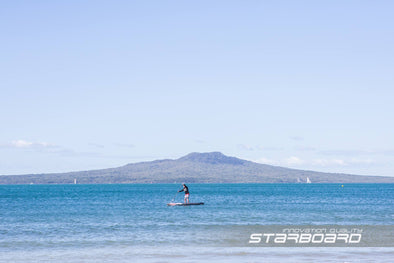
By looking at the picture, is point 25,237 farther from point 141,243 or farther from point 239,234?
point 239,234

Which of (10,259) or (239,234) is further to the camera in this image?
(239,234)

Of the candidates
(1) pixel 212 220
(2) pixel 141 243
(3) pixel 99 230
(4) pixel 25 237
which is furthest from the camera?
(1) pixel 212 220

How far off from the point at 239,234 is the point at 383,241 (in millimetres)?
9286

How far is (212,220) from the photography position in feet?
162

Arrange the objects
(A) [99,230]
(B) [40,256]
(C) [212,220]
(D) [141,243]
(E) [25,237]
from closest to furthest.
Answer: (B) [40,256]
(D) [141,243]
(E) [25,237]
(A) [99,230]
(C) [212,220]

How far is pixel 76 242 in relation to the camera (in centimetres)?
3309

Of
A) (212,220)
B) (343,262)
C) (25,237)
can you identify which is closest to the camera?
(343,262)

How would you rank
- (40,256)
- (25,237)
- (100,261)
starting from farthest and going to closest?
(25,237) → (40,256) → (100,261)

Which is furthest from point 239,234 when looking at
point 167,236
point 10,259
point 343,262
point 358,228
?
point 10,259

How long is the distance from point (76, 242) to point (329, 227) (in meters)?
19.4

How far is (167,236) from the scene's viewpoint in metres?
36.0

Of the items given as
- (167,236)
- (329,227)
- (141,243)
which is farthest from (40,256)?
(329,227)

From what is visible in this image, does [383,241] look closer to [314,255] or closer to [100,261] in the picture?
[314,255]

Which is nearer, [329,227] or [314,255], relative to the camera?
[314,255]
